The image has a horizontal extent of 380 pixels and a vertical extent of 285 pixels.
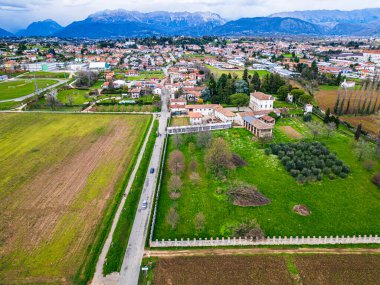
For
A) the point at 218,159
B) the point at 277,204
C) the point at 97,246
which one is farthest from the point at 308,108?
the point at 97,246

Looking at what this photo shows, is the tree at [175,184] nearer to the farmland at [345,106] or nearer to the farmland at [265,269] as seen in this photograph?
the farmland at [265,269]

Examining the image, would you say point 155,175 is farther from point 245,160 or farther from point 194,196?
point 245,160

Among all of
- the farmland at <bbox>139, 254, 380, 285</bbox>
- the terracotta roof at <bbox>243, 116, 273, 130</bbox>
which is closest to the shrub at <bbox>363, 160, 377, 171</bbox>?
the terracotta roof at <bbox>243, 116, 273, 130</bbox>

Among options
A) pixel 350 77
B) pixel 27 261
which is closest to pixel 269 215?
pixel 27 261

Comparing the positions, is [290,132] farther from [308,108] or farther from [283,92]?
[283,92]

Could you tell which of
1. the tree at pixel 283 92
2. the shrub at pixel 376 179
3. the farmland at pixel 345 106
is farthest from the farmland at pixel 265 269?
the tree at pixel 283 92
